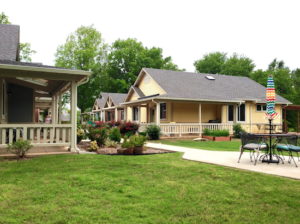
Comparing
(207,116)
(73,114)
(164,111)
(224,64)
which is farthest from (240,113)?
(224,64)

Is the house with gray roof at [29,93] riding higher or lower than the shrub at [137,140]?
higher

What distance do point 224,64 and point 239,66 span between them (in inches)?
133

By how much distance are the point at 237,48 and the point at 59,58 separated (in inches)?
1290

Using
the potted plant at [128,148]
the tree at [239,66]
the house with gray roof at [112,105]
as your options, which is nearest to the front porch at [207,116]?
the house with gray roof at [112,105]

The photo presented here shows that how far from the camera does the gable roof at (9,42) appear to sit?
11398mm

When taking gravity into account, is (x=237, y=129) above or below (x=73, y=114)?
below

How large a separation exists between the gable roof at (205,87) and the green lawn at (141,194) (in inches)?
468

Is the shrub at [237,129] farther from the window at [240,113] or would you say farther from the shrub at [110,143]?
the shrub at [110,143]

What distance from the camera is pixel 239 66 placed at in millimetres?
44531

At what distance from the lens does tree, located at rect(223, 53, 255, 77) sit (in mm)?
44281

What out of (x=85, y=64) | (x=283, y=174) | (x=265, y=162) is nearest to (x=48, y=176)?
(x=283, y=174)

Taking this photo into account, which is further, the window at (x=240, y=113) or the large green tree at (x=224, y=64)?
the large green tree at (x=224, y=64)

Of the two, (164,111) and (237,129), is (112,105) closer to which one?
(164,111)

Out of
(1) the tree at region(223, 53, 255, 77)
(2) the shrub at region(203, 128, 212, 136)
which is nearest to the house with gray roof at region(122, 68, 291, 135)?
(2) the shrub at region(203, 128, 212, 136)
